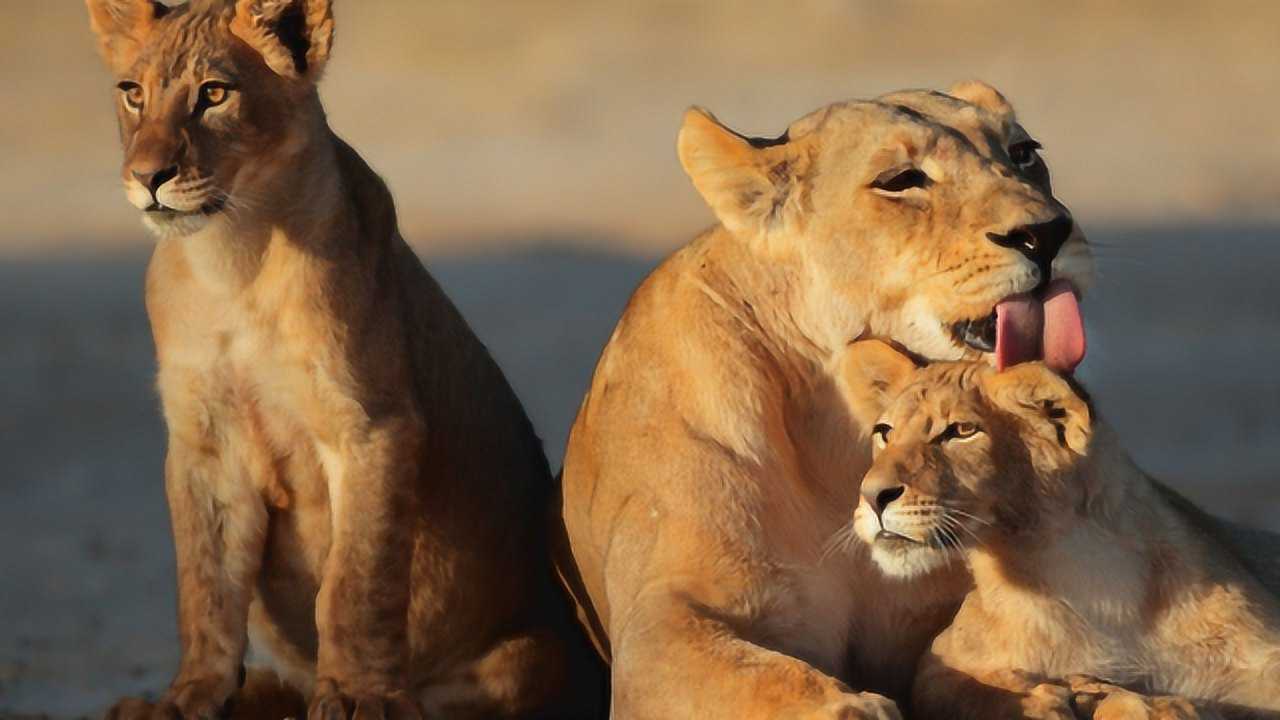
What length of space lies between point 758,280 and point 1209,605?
4.03 ft

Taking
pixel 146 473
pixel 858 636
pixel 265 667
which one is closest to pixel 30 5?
pixel 146 473

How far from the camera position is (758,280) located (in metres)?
6.08

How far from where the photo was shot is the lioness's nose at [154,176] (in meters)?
6.09

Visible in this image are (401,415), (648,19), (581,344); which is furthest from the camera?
(648,19)


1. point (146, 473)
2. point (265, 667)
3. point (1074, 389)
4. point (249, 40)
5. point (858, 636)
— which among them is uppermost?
point (249, 40)

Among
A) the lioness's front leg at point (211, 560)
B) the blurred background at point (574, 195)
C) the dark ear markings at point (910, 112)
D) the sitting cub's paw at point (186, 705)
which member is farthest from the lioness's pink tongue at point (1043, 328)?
the blurred background at point (574, 195)

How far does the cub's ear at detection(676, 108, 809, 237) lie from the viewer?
602cm

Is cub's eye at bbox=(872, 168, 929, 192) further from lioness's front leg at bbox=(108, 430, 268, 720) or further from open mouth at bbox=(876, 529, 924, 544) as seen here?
lioness's front leg at bbox=(108, 430, 268, 720)

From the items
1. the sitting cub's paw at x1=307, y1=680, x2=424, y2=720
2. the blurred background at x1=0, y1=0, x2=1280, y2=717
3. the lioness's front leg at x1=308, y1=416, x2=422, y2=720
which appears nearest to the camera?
the sitting cub's paw at x1=307, y1=680, x2=424, y2=720

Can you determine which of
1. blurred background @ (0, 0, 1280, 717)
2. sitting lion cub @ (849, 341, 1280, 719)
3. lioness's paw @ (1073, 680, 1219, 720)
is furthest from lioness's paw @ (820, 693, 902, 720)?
blurred background @ (0, 0, 1280, 717)

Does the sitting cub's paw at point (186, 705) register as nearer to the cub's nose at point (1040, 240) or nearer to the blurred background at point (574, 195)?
the cub's nose at point (1040, 240)

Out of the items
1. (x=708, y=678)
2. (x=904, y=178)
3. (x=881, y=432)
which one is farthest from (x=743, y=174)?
(x=708, y=678)

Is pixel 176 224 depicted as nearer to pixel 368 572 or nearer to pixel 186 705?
pixel 368 572

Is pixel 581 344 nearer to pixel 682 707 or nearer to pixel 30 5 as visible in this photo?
pixel 30 5
